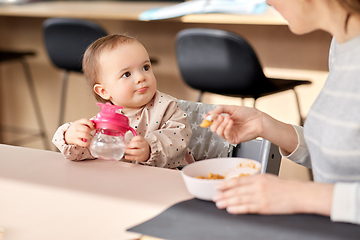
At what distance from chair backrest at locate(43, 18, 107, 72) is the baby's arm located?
1312 mm

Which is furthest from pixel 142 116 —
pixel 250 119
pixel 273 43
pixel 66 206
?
pixel 273 43

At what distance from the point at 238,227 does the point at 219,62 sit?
1438 mm

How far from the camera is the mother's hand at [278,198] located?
0.65 m

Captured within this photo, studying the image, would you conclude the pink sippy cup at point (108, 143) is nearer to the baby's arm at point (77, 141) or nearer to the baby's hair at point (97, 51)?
the baby's arm at point (77, 141)

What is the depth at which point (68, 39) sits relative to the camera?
2.34m

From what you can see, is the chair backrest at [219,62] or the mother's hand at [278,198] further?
the chair backrest at [219,62]

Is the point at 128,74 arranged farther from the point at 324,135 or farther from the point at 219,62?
the point at 219,62

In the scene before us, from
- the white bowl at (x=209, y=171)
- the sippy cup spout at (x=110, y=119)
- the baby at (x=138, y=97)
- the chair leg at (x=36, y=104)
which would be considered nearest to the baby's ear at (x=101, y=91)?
the baby at (x=138, y=97)

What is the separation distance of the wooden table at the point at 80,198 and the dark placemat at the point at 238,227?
0.04 m

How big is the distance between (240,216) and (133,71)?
2.01 feet

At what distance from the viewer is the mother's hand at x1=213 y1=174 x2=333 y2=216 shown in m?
0.65

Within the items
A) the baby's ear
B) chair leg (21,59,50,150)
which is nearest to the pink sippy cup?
the baby's ear

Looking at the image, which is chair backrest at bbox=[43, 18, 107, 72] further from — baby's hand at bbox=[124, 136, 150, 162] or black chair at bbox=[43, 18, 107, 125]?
baby's hand at bbox=[124, 136, 150, 162]

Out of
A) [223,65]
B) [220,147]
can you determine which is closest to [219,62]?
[223,65]
